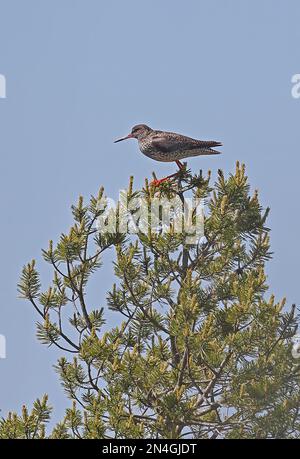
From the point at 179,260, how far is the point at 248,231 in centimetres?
102

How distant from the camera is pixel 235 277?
56.9 feet

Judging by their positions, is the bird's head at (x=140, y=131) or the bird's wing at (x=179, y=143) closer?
the bird's wing at (x=179, y=143)

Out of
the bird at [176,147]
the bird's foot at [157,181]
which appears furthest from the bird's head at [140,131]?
the bird's foot at [157,181]

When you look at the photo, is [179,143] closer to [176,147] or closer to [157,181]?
[176,147]

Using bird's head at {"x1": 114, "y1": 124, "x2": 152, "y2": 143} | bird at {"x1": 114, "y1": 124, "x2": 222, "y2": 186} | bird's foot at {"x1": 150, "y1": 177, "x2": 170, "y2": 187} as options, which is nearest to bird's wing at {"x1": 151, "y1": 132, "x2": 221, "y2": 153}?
bird at {"x1": 114, "y1": 124, "x2": 222, "y2": 186}
